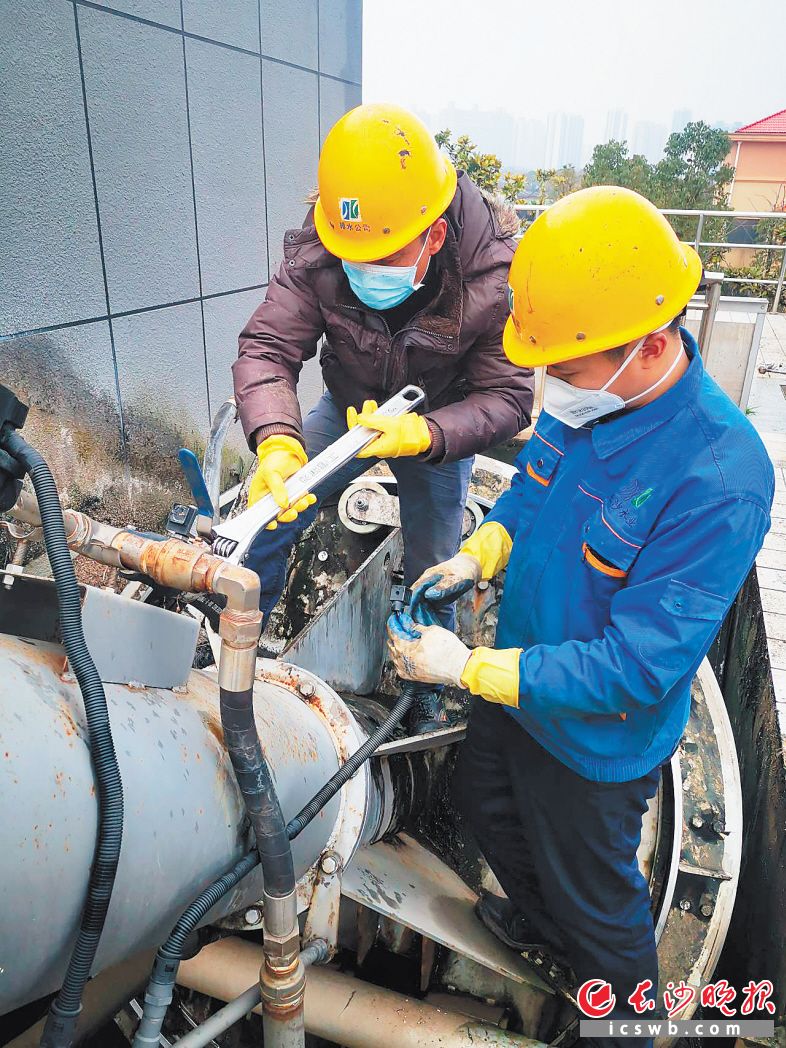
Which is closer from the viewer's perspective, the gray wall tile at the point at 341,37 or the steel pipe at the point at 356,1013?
the steel pipe at the point at 356,1013

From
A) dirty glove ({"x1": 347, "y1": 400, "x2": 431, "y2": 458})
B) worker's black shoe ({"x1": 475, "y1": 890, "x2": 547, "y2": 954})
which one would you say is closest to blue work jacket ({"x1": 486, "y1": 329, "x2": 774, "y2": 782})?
dirty glove ({"x1": 347, "y1": 400, "x2": 431, "y2": 458})

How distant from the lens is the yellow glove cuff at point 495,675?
1.65 meters

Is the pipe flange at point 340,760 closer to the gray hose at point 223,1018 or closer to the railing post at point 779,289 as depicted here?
the gray hose at point 223,1018

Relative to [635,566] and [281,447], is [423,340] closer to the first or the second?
[281,447]

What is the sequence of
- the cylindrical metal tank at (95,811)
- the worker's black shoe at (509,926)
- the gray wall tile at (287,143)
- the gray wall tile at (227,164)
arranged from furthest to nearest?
the gray wall tile at (287,143), the gray wall tile at (227,164), the worker's black shoe at (509,926), the cylindrical metal tank at (95,811)

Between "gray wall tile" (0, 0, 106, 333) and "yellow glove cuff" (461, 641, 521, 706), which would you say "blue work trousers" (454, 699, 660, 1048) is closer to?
"yellow glove cuff" (461, 641, 521, 706)

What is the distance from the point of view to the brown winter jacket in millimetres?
2295

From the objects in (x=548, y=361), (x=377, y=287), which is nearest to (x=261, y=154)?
(x=377, y=287)

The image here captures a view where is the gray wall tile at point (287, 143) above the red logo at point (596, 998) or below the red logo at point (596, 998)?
above

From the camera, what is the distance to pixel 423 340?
2.31m

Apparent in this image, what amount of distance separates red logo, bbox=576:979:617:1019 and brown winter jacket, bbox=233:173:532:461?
141 cm

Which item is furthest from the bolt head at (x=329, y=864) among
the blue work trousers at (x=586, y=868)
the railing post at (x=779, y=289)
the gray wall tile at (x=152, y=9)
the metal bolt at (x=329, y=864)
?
the railing post at (x=779, y=289)

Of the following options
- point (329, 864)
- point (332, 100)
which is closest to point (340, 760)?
point (329, 864)

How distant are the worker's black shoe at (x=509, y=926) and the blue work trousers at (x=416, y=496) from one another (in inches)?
34.7
